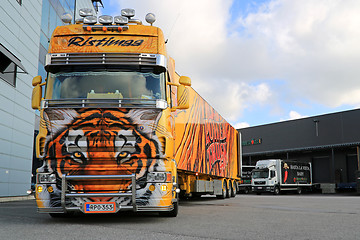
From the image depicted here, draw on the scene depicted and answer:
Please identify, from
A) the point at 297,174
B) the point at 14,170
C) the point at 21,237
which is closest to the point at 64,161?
the point at 21,237

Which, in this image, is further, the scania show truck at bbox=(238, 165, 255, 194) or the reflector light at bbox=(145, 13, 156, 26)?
the scania show truck at bbox=(238, 165, 255, 194)

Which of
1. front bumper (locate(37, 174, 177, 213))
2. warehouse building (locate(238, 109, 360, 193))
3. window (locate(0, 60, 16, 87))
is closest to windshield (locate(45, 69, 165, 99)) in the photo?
front bumper (locate(37, 174, 177, 213))

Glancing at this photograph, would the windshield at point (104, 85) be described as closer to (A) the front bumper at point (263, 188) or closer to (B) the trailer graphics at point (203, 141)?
(B) the trailer graphics at point (203, 141)

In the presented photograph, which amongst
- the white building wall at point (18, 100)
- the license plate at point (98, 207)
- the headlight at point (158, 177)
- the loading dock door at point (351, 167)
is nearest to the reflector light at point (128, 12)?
the headlight at point (158, 177)

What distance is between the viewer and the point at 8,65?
1825 centimetres

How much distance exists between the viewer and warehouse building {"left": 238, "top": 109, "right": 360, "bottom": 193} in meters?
39.4

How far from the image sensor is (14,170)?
62.0 ft

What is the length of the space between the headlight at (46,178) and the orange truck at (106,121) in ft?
0.06

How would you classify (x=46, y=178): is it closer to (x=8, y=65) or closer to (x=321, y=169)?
(x=8, y=65)

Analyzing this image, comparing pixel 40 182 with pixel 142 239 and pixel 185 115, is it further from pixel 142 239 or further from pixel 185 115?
pixel 185 115

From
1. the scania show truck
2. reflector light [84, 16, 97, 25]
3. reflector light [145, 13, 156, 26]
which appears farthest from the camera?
the scania show truck

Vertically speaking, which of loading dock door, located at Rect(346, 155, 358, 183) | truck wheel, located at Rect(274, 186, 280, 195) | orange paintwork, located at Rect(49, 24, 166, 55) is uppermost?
orange paintwork, located at Rect(49, 24, 166, 55)

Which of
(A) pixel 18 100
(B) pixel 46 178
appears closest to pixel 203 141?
(B) pixel 46 178

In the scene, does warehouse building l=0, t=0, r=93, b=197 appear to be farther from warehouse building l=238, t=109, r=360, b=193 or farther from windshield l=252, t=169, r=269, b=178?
warehouse building l=238, t=109, r=360, b=193
